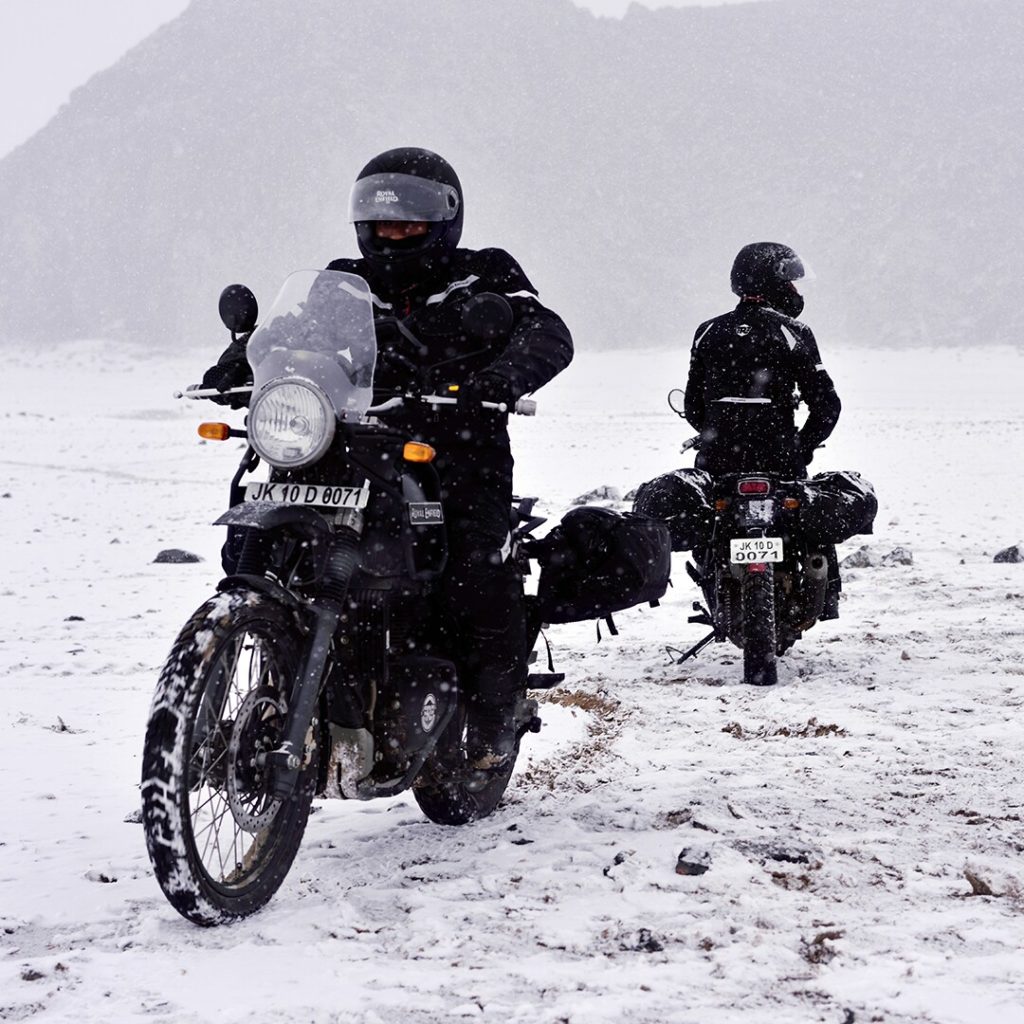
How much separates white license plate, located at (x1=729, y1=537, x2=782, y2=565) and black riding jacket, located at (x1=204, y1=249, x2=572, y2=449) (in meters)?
2.72

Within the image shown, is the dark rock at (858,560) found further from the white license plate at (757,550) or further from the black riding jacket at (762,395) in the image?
the white license plate at (757,550)

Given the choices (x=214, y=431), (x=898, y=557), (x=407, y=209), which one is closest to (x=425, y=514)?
(x=214, y=431)

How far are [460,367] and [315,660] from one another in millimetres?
1333

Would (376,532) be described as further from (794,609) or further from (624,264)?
(624,264)

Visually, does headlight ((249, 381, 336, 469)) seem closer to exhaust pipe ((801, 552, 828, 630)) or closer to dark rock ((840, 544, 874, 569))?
exhaust pipe ((801, 552, 828, 630))

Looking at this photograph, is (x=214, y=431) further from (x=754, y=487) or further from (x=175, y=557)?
(x=175, y=557)

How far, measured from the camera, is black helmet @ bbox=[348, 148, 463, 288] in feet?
14.0

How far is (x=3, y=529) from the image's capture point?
1398 centimetres

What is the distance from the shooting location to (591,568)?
4.59 metres

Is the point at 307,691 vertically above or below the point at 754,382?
below

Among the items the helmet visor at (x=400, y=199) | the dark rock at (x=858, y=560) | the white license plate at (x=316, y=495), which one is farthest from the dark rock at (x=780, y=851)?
the dark rock at (x=858, y=560)

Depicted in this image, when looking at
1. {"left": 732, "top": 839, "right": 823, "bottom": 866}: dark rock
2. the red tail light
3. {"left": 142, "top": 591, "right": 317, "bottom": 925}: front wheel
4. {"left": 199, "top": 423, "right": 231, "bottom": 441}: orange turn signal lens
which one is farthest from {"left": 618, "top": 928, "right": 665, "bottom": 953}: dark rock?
the red tail light

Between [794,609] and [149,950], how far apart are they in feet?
15.9

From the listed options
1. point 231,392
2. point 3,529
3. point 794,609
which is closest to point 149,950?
point 231,392
